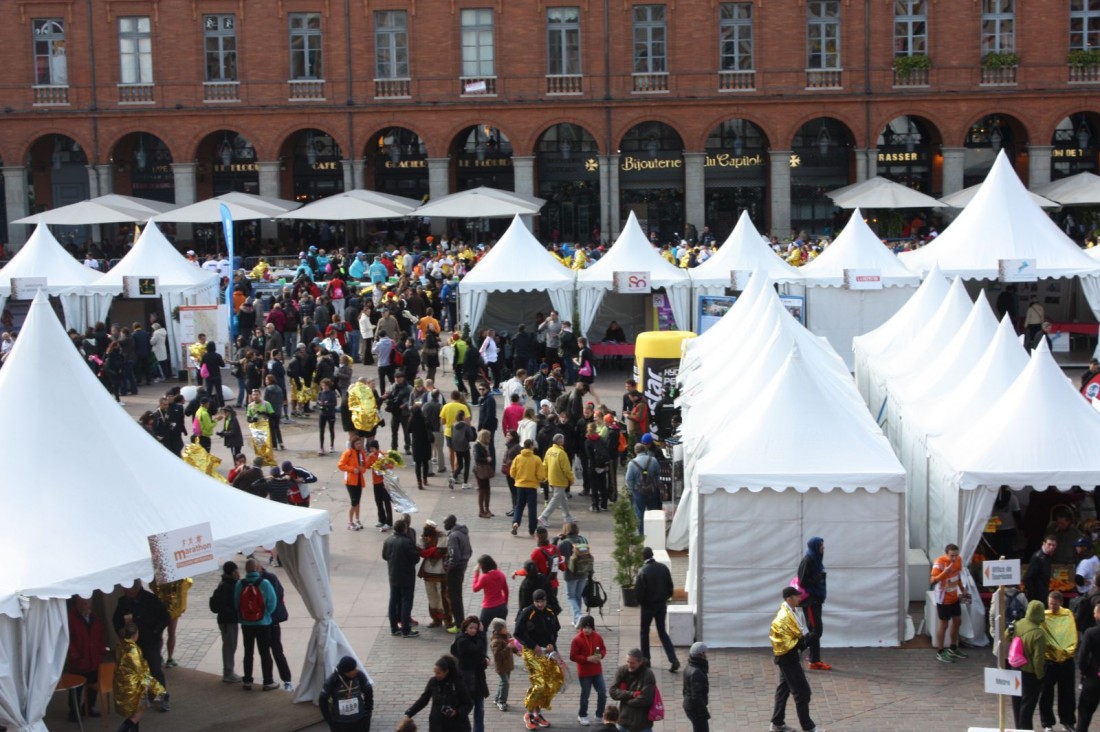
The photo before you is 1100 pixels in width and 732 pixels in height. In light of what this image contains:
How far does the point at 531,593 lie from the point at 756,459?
2.71 metres

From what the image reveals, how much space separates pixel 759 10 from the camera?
45.4 meters

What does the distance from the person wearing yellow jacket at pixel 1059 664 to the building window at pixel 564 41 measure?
34.3m

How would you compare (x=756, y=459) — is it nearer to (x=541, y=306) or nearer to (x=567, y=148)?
(x=541, y=306)

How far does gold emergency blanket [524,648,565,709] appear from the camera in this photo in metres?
13.6

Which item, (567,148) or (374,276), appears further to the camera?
(567,148)

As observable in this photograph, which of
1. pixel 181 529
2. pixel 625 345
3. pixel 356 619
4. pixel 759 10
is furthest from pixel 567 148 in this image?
pixel 181 529

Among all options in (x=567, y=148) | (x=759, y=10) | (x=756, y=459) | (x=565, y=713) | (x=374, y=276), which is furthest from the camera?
(x=567, y=148)

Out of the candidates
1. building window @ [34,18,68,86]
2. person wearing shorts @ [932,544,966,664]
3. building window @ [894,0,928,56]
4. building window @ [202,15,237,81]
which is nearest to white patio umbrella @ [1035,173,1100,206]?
building window @ [894,0,928,56]

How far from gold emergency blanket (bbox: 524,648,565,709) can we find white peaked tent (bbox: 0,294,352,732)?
1.63m

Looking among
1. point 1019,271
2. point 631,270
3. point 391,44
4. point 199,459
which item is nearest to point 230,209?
point 391,44

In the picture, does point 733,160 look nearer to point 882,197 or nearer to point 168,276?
point 882,197

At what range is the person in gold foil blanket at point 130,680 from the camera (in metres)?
13.0

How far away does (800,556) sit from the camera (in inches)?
612

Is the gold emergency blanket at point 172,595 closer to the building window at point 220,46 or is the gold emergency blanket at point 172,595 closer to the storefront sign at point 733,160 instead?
the building window at point 220,46
